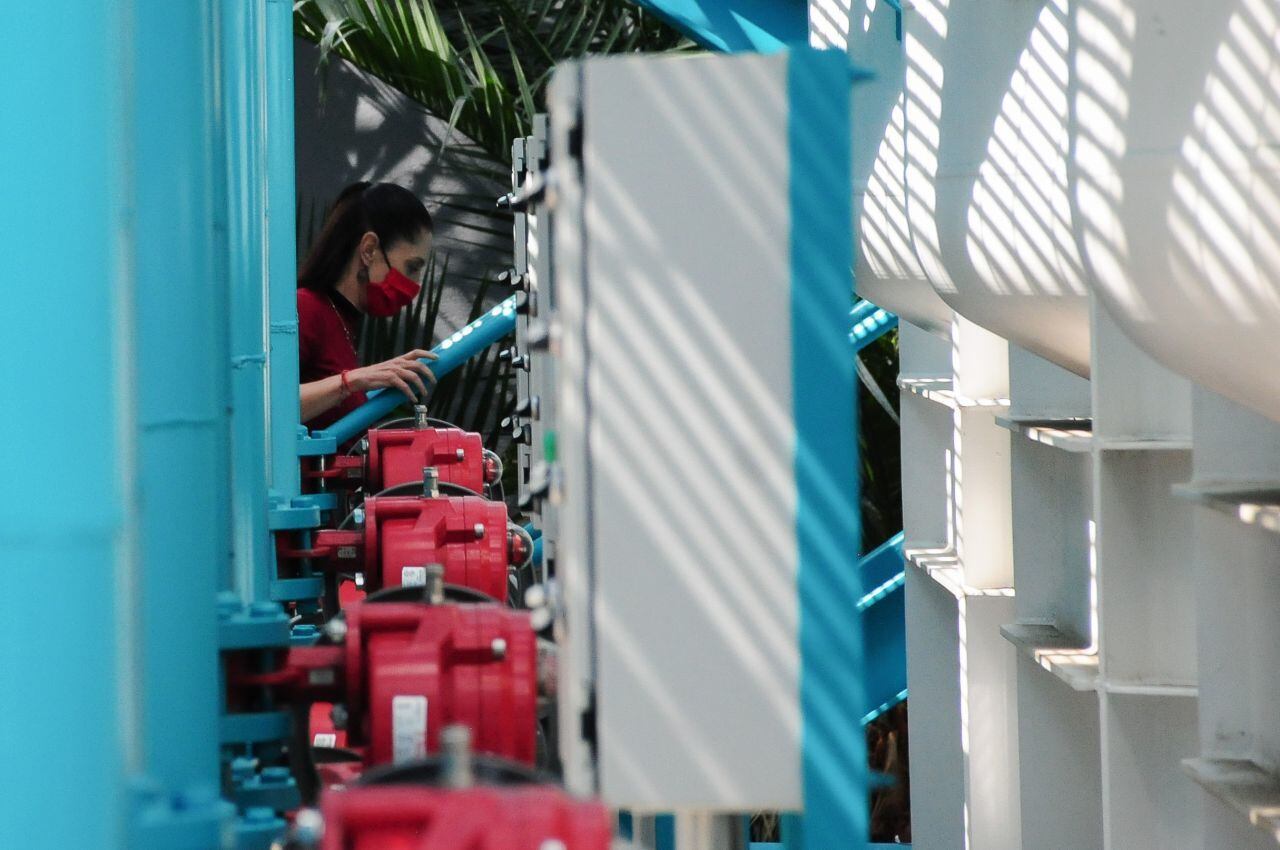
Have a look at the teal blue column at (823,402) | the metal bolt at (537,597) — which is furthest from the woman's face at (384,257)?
the teal blue column at (823,402)

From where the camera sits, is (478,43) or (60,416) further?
(478,43)

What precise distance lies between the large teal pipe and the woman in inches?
7.2

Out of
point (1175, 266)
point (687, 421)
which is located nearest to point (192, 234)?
point (687, 421)

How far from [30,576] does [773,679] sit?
1.70 ft

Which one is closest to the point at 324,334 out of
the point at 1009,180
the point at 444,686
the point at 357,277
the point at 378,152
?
the point at 357,277

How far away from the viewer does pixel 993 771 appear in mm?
3799

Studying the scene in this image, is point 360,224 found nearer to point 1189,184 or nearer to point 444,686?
point 444,686

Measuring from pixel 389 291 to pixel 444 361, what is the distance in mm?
688

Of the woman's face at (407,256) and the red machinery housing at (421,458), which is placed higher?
the woman's face at (407,256)

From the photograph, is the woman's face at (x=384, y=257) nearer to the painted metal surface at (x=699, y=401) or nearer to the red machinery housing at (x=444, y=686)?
the red machinery housing at (x=444, y=686)

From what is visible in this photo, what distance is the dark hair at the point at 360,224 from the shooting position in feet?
12.9

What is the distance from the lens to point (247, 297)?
299 centimetres

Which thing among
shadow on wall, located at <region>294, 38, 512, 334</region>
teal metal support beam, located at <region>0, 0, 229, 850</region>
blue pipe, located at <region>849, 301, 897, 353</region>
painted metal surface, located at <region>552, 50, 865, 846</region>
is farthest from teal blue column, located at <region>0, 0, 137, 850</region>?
shadow on wall, located at <region>294, 38, 512, 334</region>

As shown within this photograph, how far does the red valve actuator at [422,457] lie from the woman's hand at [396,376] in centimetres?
28
